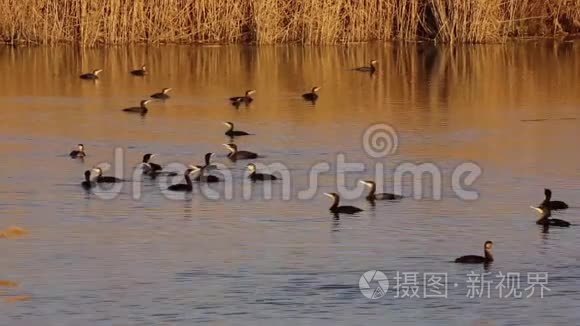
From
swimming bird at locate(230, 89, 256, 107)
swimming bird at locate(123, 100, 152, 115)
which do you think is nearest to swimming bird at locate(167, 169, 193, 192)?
swimming bird at locate(123, 100, 152, 115)

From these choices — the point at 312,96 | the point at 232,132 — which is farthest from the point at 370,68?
the point at 232,132

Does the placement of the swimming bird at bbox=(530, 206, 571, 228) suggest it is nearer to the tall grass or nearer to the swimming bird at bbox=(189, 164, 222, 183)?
the swimming bird at bbox=(189, 164, 222, 183)

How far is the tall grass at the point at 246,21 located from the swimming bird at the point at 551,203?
16.8 metres

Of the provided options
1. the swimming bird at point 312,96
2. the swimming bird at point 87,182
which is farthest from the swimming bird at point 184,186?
the swimming bird at point 312,96

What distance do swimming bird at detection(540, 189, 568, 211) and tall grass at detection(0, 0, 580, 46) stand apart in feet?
55.2

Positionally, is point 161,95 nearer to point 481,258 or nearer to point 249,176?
point 249,176

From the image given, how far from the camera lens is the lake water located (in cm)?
1190

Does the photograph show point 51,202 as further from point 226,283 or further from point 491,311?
point 491,311

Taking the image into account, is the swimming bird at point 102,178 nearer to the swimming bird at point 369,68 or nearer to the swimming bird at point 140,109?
the swimming bird at point 140,109

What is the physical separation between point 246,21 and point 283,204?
1785cm

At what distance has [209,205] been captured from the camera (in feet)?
52.0

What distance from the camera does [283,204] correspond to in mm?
15766

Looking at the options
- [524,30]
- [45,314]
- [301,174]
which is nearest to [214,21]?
[524,30]

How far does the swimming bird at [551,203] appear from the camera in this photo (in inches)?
597
